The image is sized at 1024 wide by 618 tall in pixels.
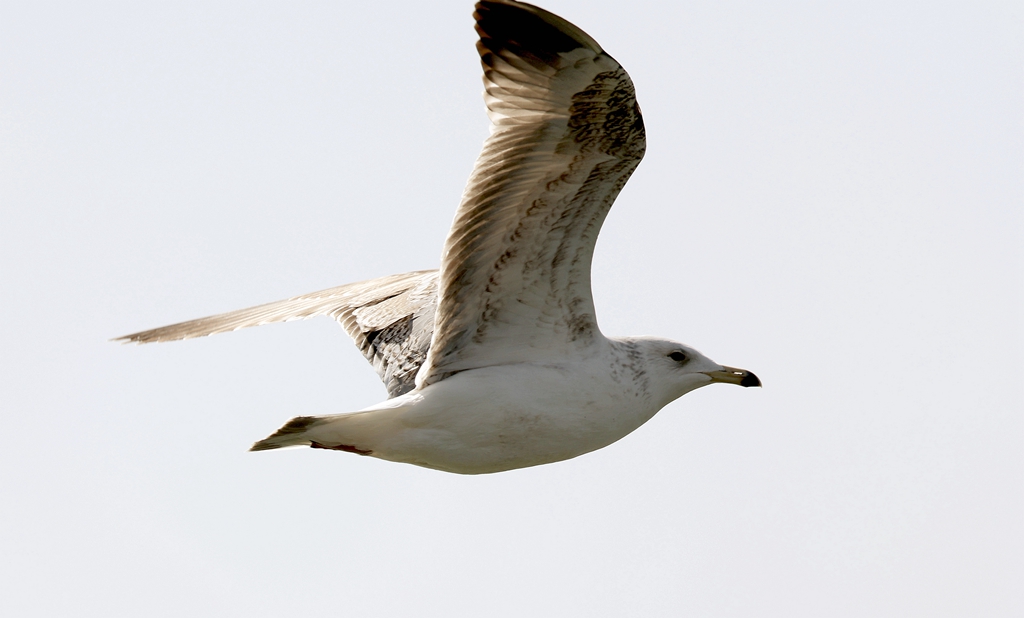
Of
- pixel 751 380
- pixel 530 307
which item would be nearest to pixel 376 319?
pixel 530 307

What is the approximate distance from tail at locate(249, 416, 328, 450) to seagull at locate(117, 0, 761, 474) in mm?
13

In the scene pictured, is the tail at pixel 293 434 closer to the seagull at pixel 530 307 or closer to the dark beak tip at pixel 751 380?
the seagull at pixel 530 307

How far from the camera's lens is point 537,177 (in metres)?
8.70

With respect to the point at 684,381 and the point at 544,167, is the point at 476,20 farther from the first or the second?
the point at 684,381

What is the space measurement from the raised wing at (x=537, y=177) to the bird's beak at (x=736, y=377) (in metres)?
1.39

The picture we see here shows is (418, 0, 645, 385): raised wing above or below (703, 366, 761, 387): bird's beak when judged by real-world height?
above

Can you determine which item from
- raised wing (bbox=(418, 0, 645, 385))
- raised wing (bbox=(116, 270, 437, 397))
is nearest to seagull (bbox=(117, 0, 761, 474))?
raised wing (bbox=(418, 0, 645, 385))

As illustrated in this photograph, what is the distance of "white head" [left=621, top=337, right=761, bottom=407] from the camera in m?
9.84

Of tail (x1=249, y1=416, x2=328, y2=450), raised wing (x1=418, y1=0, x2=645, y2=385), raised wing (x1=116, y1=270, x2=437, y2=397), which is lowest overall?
tail (x1=249, y1=416, x2=328, y2=450)

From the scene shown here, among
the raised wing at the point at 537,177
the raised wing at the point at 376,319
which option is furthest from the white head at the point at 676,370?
the raised wing at the point at 376,319

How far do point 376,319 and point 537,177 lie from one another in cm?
283

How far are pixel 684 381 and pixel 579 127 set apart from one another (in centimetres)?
230

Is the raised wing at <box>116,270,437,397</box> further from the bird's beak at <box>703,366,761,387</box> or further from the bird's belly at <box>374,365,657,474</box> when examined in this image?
the bird's beak at <box>703,366,761,387</box>

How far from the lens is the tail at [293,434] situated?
894 cm
